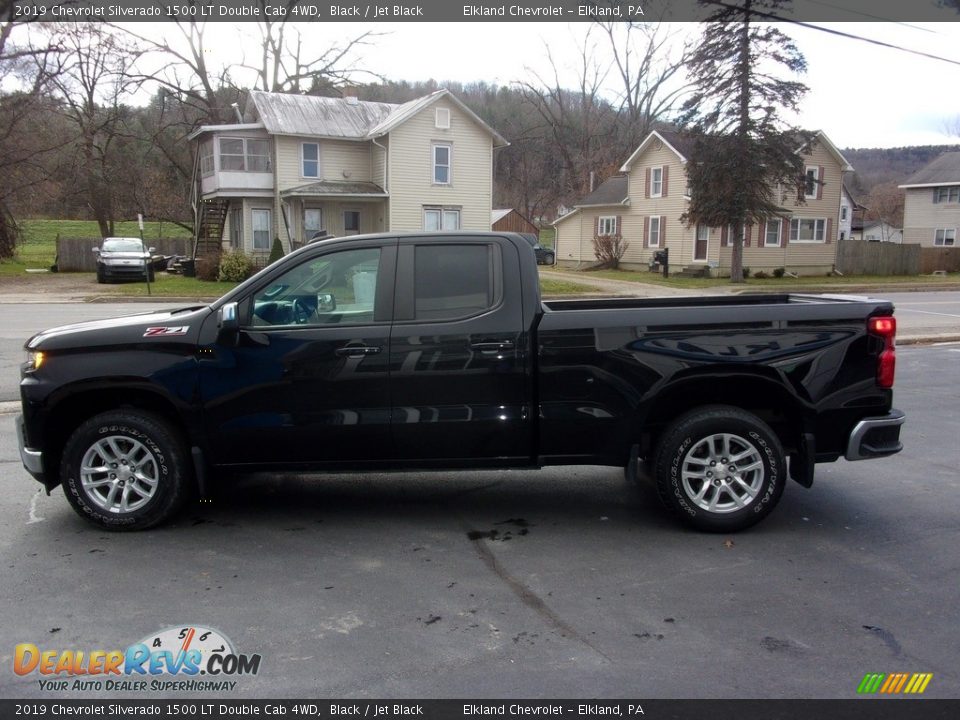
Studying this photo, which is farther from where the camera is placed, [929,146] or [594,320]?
[929,146]

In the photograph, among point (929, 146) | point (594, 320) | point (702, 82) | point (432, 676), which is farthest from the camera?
point (929, 146)

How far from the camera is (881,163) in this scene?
9769 centimetres

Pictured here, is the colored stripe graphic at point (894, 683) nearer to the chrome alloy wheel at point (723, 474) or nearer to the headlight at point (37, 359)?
the chrome alloy wheel at point (723, 474)

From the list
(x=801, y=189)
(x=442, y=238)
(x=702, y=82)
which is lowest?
(x=442, y=238)

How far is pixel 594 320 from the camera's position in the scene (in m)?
5.16

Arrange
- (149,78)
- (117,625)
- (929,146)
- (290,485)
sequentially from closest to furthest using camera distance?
1. (117,625)
2. (290,485)
3. (149,78)
4. (929,146)

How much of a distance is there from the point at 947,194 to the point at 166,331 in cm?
5928

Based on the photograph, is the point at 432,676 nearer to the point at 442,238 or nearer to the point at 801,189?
the point at 442,238

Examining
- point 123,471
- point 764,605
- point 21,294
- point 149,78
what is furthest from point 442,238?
point 149,78

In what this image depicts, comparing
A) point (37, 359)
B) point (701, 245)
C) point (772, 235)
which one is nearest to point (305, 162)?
point (701, 245)

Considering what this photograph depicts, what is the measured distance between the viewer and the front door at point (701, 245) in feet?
124

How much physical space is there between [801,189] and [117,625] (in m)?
33.2

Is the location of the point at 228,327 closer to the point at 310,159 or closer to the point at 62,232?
the point at 310,159

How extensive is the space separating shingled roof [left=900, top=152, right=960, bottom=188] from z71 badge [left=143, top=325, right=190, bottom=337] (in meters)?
58.2
